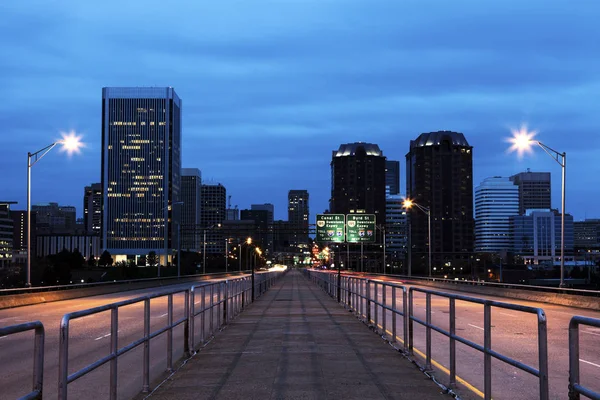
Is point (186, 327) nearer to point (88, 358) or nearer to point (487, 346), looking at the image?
point (88, 358)

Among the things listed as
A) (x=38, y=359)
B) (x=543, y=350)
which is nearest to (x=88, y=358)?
(x=38, y=359)

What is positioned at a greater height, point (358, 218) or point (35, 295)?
point (358, 218)

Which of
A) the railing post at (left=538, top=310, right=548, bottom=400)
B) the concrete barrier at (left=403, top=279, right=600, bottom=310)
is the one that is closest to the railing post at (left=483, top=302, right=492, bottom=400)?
the railing post at (left=538, top=310, right=548, bottom=400)

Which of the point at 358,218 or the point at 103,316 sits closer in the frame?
the point at 103,316

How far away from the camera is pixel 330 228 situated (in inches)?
2047

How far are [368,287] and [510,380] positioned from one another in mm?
9472

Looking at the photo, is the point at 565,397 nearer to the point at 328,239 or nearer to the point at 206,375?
the point at 206,375

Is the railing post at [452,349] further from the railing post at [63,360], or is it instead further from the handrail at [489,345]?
the railing post at [63,360]

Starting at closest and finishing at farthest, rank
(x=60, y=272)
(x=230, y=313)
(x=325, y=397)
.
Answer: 1. (x=325, y=397)
2. (x=230, y=313)
3. (x=60, y=272)

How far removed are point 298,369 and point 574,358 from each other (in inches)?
274

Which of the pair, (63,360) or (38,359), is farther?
(63,360)

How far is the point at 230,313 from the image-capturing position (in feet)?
74.8

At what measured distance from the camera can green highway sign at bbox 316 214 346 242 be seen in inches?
2035

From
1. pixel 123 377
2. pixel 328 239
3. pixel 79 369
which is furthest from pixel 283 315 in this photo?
pixel 328 239
